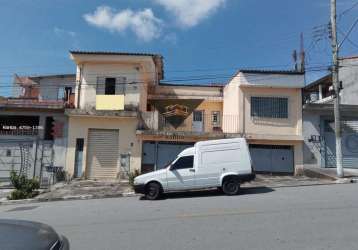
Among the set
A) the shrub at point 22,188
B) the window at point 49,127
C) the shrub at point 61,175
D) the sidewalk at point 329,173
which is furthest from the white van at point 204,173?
the window at point 49,127

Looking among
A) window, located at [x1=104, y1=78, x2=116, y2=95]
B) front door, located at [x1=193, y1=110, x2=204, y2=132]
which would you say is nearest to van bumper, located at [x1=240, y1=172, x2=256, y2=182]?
front door, located at [x1=193, y1=110, x2=204, y2=132]

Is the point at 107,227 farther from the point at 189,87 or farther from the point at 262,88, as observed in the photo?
the point at 189,87

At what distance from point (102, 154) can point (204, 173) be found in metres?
10.2

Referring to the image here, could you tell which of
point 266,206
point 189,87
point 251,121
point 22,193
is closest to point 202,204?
point 266,206

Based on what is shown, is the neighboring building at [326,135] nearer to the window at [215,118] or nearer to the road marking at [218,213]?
the window at [215,118]

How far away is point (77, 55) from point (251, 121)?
1165 centimetres

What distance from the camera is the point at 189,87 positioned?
29.8 meters

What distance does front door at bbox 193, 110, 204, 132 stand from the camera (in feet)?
89.2

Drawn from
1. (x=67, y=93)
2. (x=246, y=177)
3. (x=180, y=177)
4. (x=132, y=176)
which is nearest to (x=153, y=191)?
(x=180, y=177)

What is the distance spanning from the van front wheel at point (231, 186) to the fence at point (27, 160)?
12.2 metres

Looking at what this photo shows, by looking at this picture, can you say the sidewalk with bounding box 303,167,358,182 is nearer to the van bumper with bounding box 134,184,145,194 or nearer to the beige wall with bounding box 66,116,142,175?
the van bumper with bounding box 134,184,145,194

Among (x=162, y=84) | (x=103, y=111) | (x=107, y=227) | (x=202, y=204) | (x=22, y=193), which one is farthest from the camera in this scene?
(x=162, y=84)

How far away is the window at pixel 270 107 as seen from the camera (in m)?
24.4

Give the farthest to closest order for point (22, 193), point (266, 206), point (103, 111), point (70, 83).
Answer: point (70, 83)
point (103, 111)
point (22, 193)
point (266, 206)
